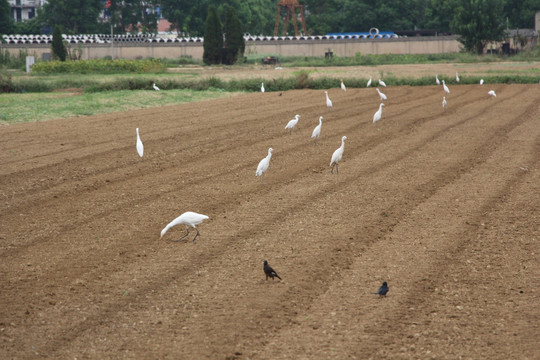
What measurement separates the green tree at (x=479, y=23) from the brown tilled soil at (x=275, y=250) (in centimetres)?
4957

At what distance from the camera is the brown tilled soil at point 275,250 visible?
6484 millimetres

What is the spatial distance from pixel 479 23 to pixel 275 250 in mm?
61026

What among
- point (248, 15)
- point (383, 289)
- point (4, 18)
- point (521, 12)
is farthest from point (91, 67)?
point (521, 12)

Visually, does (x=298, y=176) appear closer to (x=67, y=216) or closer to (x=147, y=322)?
(x=67, y=216)

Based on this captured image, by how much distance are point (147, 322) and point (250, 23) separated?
297 ft

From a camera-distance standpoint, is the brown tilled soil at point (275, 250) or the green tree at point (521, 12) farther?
the green tree at point (521, 12)

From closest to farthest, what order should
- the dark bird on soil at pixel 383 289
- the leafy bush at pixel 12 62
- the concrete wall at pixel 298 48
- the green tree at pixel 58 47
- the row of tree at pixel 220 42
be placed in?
the dark bird on soil at pixel 383 289 → the green tree at pixel 58 47 → the leafy bush at pixel 12 62 → the row of tree at pixel 220 42 → the concrete wall at pixel 298 48

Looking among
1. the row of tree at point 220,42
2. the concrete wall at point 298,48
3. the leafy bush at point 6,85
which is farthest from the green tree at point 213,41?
the leafy bush at point 6,85

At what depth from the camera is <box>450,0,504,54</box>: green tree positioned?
64.5 m

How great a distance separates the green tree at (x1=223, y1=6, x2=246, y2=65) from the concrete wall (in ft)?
41.9

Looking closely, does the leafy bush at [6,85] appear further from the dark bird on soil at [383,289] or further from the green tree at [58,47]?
the dark bird on soil at [383,289]

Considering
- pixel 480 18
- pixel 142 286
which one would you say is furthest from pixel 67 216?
pixel 480 18

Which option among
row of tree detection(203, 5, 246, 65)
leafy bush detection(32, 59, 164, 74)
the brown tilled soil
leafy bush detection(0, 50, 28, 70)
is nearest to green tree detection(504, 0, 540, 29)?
row of tree detection(203, 5, 246, 65)

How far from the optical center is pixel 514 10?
80.9m
